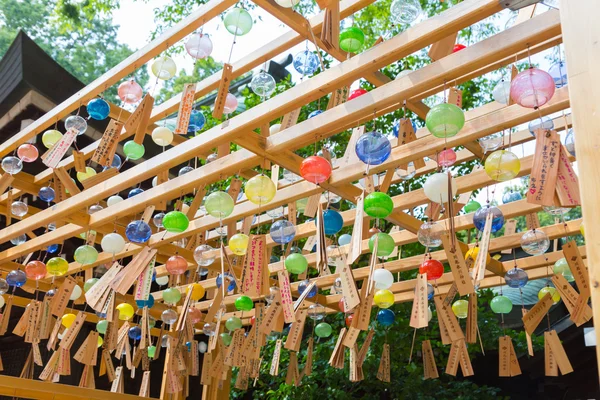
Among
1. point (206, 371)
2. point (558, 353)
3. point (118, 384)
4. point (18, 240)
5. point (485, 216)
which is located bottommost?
point (118, 384)

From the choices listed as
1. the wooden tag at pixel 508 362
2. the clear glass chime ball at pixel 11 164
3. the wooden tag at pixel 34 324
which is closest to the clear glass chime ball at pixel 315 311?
the wooden tag at pixel 508 362

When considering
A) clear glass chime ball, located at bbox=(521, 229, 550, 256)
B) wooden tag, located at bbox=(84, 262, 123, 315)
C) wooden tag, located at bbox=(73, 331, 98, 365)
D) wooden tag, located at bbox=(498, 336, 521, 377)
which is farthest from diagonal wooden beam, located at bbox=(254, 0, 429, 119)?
wooden tag, located at bbox=(73, 331, 98, 365)

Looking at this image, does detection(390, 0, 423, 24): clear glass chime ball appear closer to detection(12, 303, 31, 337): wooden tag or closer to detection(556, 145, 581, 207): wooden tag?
detection(556, 145, 581, 207): wooden tag

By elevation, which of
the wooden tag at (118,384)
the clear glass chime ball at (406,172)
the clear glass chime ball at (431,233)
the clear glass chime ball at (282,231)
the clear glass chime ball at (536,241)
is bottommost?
the wooden tag at (118,384)

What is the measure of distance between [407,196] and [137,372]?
4.55 m

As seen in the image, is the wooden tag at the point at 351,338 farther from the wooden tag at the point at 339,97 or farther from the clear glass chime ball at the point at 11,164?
the clear glass chime ball at the point at 11,164

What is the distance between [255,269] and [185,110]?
76 cm

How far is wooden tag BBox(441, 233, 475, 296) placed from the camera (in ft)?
7.71

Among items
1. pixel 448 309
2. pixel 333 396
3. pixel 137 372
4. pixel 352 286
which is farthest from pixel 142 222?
pixel 137 372

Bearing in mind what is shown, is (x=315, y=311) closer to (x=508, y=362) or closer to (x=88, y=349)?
(x=508, y=362)

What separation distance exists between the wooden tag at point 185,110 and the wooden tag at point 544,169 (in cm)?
138

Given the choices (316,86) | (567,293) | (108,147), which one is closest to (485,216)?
(567,293)

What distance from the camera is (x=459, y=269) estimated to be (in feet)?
7.78

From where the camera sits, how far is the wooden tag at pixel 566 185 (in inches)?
67.6
